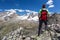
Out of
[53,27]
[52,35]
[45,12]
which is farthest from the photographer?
[53,27]

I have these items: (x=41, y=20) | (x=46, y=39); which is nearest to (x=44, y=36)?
(x=46, y=39)

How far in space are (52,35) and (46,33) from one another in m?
1.18

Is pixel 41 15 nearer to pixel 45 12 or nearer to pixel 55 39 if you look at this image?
pixel 45 12

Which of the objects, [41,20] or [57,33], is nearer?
[41,20]

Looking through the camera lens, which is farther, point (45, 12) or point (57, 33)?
point (57, 33)

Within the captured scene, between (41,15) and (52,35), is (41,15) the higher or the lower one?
the higher one

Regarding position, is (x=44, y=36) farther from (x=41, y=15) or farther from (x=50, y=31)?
(x=41, y=15)

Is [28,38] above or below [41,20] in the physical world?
below

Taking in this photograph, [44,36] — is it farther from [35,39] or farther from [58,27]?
[58,27]

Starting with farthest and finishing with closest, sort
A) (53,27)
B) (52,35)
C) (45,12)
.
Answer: (53,27)
(52,35)
(45,12)

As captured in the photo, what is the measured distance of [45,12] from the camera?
30.9m

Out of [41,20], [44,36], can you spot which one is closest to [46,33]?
[44,36]

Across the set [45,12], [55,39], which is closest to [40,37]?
[55,39]

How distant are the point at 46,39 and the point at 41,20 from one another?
3.61 metres
